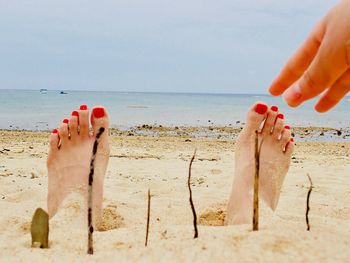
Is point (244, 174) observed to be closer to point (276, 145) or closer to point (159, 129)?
point (276, 145)

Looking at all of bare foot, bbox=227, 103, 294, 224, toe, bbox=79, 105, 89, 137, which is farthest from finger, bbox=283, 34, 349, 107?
toe, bbox=79, 105, 89, 137

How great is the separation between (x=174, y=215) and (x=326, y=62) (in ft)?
6.42

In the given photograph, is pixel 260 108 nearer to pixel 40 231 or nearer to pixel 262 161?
pixel 262 161

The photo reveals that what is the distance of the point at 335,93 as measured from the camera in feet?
4.10

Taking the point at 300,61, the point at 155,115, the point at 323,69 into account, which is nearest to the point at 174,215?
the point at 300,61

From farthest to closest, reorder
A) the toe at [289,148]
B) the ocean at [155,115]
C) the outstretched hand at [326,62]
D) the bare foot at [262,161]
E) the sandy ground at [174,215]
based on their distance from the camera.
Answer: the ocean at [155,115] → the toe at [289,148] → the bare foot at [262,161] → the sandy ground at [174,215] → the outstretched hand at [326,62]

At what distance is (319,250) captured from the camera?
1350 mm

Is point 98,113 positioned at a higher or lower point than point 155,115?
higher

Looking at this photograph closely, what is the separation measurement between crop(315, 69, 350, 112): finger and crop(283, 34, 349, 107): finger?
112mm

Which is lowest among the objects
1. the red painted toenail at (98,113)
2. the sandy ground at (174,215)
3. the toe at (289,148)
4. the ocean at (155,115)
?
the ocean at (155,115)

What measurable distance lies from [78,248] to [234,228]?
541mm

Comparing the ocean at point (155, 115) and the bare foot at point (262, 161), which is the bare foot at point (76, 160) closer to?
the bare foot at point (262, 161)

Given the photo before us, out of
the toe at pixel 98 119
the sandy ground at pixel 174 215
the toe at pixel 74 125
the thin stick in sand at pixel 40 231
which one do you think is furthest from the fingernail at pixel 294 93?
the toe at pixel 74 125

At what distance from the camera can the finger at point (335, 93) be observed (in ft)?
3.93
